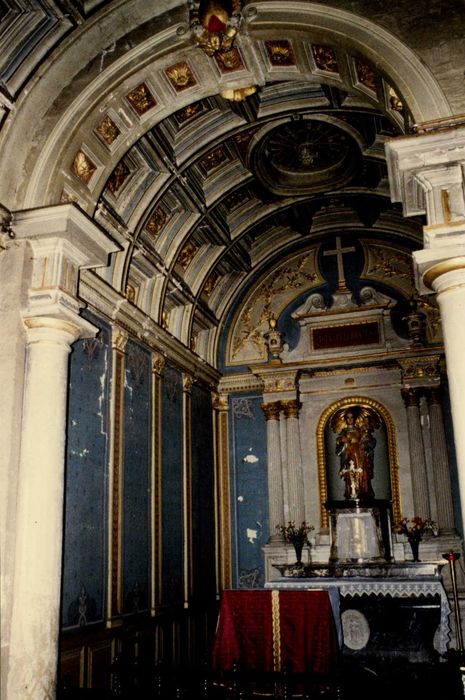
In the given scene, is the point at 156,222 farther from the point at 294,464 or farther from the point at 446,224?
the point at 446,224

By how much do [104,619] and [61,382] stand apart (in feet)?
10.6

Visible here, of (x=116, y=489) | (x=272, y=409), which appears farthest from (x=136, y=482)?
(x=272, y=409)

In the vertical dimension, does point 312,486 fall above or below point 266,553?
above

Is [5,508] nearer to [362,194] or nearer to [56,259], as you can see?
[56,259]

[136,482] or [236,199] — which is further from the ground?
[236,199]

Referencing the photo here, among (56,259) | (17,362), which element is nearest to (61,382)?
(17,362)

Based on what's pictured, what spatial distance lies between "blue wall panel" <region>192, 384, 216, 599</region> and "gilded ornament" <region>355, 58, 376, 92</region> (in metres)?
6.35

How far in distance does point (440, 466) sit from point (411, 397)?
1.26m

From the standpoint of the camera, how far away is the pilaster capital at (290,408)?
12.4 meters

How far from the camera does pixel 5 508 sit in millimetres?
5926

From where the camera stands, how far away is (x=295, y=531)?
459 inches

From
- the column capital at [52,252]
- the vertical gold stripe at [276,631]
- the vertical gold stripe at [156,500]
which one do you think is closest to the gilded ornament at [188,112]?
the column capital at [52,252]

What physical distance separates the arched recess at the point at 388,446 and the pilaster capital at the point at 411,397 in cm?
46

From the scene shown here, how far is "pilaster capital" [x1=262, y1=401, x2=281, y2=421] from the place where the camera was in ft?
41.1
